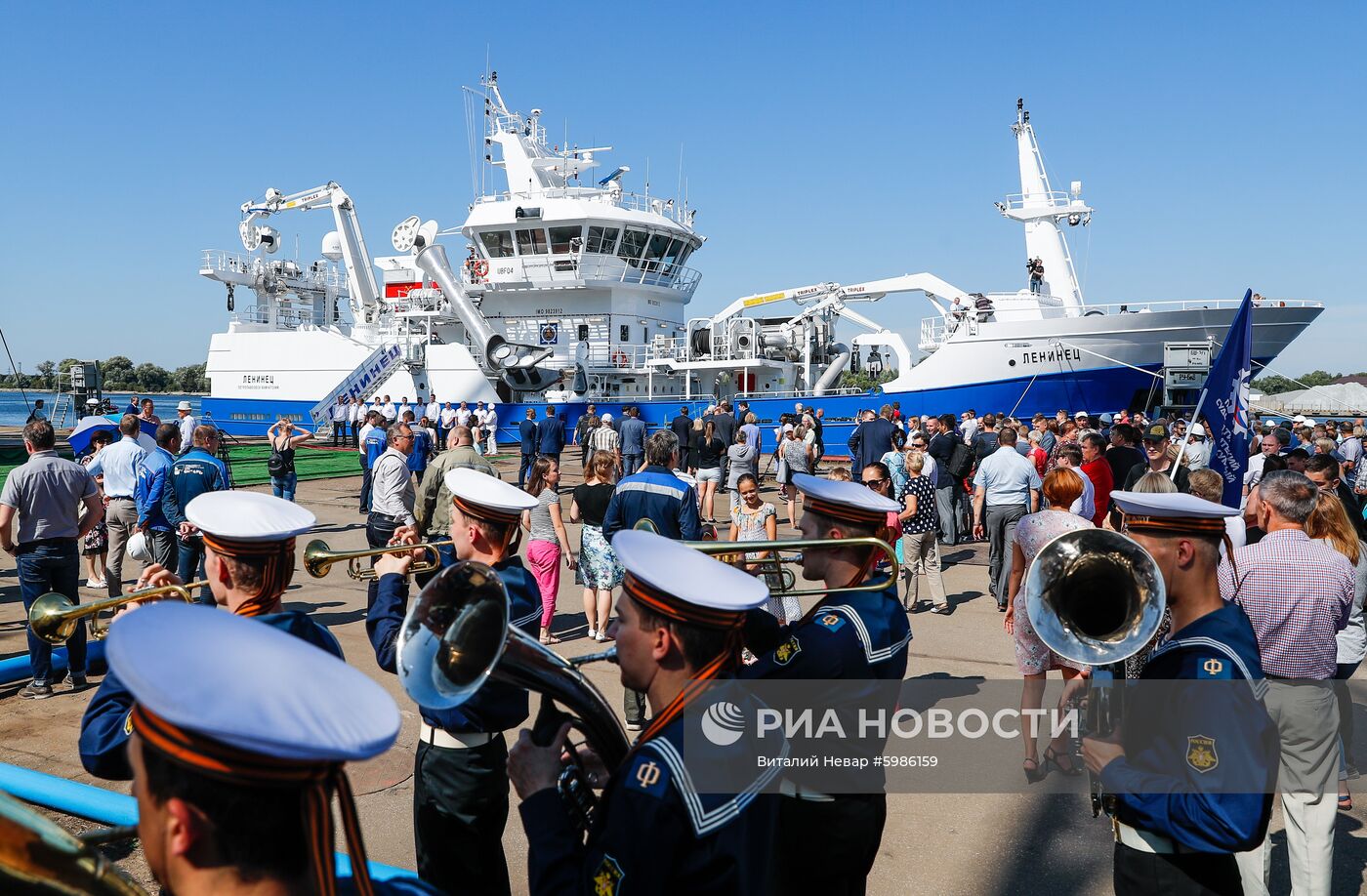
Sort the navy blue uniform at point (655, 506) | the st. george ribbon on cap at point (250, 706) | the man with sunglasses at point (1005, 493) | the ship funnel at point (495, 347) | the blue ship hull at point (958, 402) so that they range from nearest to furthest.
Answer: the st. george ribbon on cap at point (250, 706) → the navy blue uniform at point (655, 506) → the man with sunglasses at point (1005, 493) → the blue ship hull at point (958, 402) → the ship funnel at point (495, 347)

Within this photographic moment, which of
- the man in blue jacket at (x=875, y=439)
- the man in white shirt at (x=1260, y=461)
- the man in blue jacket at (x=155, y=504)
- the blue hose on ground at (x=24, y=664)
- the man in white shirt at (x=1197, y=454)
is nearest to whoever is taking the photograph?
the blue hose on ground at (x=24, y=664)

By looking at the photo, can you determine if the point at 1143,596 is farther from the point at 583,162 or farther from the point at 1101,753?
the point at 583,162

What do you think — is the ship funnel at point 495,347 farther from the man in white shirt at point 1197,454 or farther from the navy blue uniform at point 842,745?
the navy blue uniform at point 842,745

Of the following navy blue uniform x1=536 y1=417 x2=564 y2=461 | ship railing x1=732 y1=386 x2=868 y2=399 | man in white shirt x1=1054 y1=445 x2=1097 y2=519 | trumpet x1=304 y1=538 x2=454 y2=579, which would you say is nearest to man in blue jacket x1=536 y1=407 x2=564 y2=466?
navy blue uniform x1=536 y1=417 x2=564 y2=461

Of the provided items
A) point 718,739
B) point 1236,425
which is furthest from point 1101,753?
point 1236,425

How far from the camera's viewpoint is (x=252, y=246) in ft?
98.9

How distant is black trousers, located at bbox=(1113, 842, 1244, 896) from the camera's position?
7.82 ft

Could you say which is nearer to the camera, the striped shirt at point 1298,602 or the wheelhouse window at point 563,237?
the striped shirt at point 1298,602

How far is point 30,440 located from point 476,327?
62.0 ft

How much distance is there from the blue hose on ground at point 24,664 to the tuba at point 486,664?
5.16 metres

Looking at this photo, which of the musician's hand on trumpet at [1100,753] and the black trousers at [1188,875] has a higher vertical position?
the musician's hand on trumpet at [1100,753]

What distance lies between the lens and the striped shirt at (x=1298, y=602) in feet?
11.6

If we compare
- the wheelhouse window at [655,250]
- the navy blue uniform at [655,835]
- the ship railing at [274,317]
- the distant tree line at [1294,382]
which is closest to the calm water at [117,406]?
the ship railing at [274,317]

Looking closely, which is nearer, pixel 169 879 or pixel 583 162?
pixel 169 879
